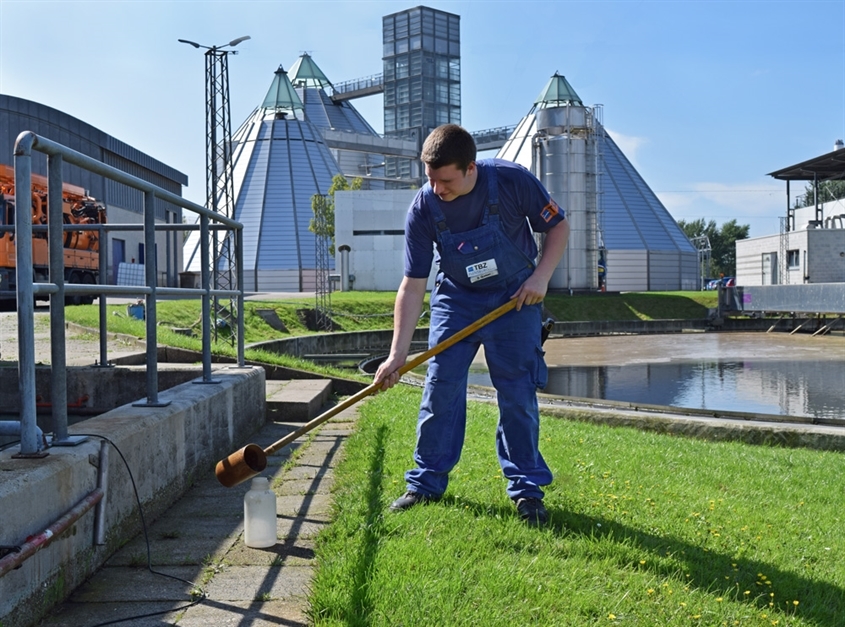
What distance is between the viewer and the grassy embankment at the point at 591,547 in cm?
246

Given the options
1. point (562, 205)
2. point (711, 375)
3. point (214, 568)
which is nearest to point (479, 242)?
point (214, 568)

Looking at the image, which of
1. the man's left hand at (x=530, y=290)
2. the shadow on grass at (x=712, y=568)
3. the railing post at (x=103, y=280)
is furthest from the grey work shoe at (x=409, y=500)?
the railing post at (x=103, y=280)

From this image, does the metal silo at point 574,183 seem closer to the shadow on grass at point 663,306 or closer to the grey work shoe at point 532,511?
the shadow on grass at point 663,306

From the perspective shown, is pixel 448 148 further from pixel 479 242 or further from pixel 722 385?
pixel 722 385

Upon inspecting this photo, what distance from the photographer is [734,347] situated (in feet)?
74.6

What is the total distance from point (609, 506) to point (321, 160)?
219 feet

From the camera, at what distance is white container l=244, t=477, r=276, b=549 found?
314 cm

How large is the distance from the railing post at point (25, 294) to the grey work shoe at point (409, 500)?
1359 millimetres

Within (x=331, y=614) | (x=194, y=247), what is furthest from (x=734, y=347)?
(x=194, y=247)

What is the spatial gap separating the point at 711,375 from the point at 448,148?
42.1 feet

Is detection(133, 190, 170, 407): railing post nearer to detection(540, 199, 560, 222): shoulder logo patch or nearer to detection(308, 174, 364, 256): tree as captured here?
detection(540, 199, 560, 222): shoulder logo patch

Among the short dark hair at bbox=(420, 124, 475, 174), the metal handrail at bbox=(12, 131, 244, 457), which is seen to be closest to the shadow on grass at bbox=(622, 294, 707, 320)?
the short dark hair at bbox=(420, 124, 475, 174)

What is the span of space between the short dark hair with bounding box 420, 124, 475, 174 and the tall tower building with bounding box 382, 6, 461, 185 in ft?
227

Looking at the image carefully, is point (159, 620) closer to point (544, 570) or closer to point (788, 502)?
point (544, 570)
